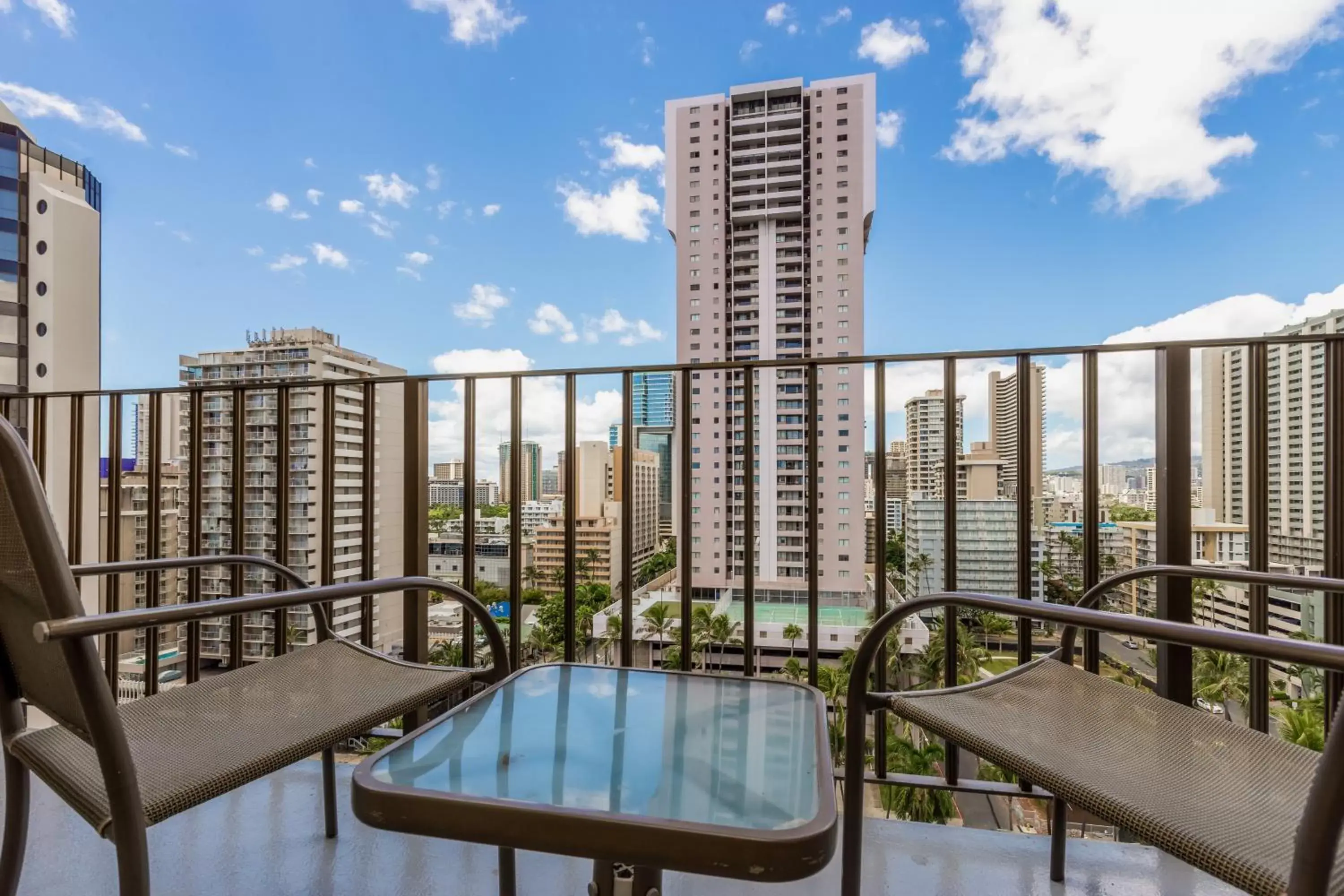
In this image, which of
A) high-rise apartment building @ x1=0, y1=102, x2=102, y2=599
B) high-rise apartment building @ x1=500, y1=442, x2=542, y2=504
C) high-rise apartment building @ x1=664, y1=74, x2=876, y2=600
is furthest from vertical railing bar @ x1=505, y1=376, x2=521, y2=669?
high-rise apartment building @ x1=664, y1=74, x2=876, y2=600

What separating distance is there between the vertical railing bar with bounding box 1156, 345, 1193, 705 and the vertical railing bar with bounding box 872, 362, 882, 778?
1.90 feet

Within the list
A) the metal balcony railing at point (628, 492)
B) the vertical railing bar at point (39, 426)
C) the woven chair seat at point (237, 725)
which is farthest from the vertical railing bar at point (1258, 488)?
the vertical railing bar at point (39, 426)

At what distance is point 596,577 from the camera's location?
197 cm

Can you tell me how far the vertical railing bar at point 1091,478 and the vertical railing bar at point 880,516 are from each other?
0.45m

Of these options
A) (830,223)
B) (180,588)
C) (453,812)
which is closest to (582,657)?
(453,812)

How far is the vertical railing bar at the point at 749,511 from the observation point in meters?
1.61

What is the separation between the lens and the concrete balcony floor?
4.12 ft

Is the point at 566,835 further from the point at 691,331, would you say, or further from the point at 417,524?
the point at 691,331

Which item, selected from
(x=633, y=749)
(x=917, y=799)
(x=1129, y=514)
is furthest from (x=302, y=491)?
(x=917, y=799)

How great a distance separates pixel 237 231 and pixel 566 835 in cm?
2085

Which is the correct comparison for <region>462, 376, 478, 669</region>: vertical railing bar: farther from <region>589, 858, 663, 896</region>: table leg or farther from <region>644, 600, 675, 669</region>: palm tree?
<region>644, 600, 675, 669</region>: palm tree

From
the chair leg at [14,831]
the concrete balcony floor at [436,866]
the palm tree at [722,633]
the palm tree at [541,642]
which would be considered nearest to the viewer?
the chair leg at [14,831]

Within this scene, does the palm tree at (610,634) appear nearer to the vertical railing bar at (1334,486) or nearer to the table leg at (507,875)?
the table leg at (507,875)

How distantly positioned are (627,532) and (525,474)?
1.30 ft
